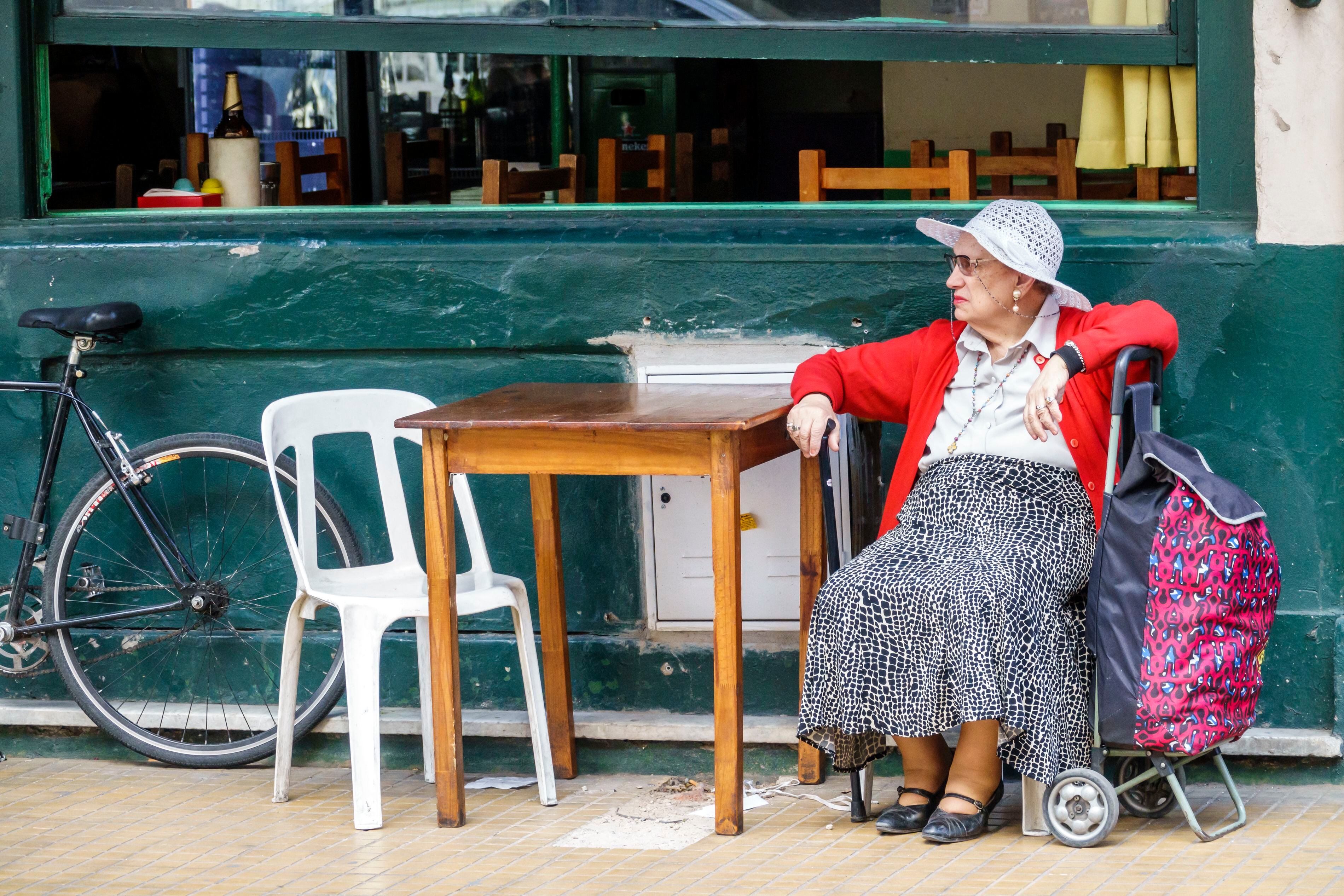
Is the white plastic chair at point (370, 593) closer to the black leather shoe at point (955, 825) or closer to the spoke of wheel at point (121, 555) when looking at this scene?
the spoke of wheel at point (121, 555)

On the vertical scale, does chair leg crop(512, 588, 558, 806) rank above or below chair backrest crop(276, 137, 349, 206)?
below

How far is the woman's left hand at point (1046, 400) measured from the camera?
12.4 ft

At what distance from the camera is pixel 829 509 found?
13.9 ft

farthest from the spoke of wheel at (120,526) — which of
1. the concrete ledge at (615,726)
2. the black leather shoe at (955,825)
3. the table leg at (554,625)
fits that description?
the black leather shoe at (955,825)

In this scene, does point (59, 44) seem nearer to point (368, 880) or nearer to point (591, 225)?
point (591, 225)

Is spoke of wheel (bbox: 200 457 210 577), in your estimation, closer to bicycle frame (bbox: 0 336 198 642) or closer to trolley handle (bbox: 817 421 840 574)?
bicycle frame (bbox: 0 336 198 642)

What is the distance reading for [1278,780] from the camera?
446 centimetres

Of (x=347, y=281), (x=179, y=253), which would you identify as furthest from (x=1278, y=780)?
(x=179, y=253)

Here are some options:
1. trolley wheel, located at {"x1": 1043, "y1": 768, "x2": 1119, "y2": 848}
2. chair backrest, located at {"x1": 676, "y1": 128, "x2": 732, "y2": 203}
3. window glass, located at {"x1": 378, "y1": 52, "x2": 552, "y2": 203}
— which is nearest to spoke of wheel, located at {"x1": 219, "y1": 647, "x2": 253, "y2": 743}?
trolley wheel, located at {"x1": 1043, "y1": 768, "x2": 1119, "y2": 848}

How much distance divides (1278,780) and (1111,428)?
4.24ft

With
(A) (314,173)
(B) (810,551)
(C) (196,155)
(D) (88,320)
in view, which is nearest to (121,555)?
(D) (88,320)

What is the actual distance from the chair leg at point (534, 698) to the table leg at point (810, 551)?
696mm

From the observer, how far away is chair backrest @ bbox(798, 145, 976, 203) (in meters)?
5.15

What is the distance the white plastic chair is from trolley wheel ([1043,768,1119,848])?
1326mm
